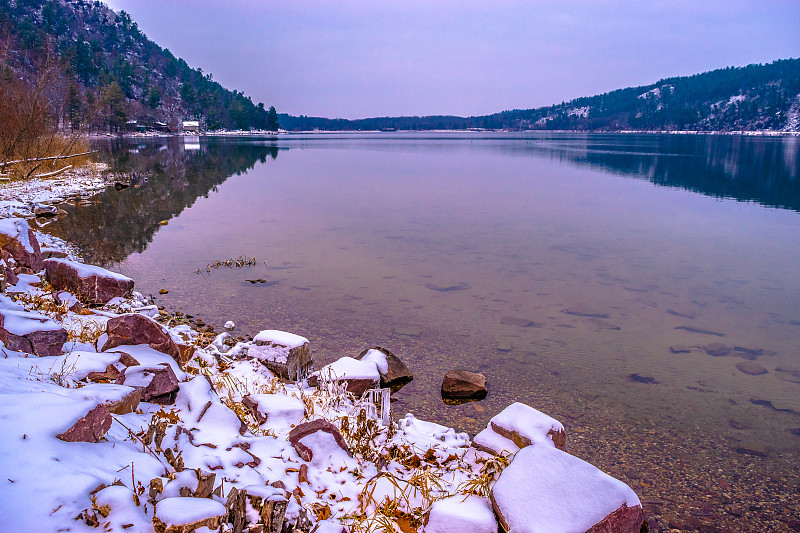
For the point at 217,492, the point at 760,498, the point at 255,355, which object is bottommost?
the point at 760,498

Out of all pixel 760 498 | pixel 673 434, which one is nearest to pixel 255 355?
pixel 673 434

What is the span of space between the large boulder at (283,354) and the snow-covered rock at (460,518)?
3.94 m

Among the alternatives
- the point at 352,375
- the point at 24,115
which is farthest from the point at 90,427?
the point at 24,115

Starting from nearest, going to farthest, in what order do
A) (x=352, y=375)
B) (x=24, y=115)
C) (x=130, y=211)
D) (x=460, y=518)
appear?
(x=460, y=518) < (x=352, y=375) < (x=130, y=211) < (x=24, y=115)

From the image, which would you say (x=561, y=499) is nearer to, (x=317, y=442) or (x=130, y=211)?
(x=317, y=442)

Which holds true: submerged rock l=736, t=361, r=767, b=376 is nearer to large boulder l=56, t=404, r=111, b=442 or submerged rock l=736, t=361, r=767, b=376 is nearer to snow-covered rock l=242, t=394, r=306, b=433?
snow-covered rock l=242, t=394, r=306, b=433

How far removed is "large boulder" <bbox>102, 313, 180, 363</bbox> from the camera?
21.8 feet

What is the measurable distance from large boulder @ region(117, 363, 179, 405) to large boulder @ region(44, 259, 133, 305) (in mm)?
5453

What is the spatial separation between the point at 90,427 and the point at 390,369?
499 cm

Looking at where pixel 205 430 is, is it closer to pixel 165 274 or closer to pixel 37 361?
pixel 37 361

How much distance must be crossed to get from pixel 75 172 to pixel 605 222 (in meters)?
34.3

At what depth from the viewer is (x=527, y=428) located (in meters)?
5.75

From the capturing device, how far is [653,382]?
27.2ft

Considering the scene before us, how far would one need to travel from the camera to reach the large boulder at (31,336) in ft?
19.0
